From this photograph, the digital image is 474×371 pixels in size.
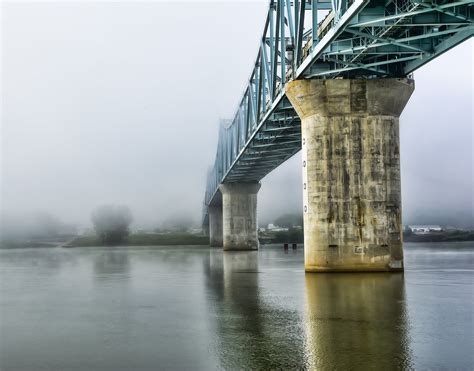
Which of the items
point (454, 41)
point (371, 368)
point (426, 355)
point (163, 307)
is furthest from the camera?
point (454, 41)

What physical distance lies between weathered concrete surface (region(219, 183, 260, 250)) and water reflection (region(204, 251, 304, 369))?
209 feet

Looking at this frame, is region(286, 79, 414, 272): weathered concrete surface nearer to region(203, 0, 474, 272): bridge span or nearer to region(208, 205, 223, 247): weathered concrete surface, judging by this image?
region(203, 0, 474, 272): bridge span

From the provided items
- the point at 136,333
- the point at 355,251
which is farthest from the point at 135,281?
the point at 136,333

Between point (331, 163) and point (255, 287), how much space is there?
880 centimetres

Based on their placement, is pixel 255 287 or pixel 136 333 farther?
pixel 255 287

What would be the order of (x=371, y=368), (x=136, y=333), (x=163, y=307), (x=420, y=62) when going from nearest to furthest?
(x=371, y=368), (x=136, y=333), (x=163, y=307), (x=420, y=62)

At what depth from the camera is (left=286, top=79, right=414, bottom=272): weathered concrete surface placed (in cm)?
3312

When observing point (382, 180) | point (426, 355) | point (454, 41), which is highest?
point (454, 41)

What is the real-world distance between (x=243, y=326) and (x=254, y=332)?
100 centimetres

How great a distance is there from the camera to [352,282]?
27.9 m

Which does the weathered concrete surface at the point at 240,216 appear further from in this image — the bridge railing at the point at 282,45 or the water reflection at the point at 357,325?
the water reflection at the point at 357,325

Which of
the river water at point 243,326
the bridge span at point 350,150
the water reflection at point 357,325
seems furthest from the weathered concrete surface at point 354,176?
the water reflection at point 357,325

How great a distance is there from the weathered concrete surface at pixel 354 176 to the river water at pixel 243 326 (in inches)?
174

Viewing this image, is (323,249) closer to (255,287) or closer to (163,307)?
(255,287)
